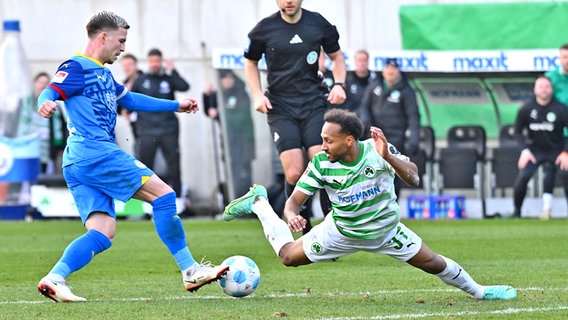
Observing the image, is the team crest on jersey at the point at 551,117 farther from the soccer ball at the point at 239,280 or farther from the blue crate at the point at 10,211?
the soccer ball at the point at 239,280

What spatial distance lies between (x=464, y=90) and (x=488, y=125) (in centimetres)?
69

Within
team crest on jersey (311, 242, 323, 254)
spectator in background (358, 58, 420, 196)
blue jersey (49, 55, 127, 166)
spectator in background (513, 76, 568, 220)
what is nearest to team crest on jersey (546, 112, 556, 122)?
spectator in background (513, 76, 568, 220)

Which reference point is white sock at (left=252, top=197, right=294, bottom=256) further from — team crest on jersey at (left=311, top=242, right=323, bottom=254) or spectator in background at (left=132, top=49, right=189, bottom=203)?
spectator in background at (left=132, top=49, right=189, bottom=203)

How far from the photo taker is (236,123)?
68.3 ft

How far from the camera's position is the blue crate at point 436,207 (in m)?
19.5

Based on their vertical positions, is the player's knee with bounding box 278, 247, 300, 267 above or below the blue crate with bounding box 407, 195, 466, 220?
above

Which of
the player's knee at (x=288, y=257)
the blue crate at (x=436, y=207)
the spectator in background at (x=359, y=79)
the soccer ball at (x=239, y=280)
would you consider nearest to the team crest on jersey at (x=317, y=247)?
the player's knee at (x=288, y=257)

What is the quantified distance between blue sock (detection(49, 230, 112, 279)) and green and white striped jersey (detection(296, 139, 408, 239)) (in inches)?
60.8

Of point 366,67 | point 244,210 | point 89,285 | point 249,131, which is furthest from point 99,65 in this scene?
point 249,131

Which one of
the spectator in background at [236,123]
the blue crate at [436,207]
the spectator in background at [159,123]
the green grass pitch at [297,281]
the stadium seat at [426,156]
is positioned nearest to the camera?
the green grass pitch at [297,281]

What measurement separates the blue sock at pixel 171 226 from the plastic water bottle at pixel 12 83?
1250 centimetres

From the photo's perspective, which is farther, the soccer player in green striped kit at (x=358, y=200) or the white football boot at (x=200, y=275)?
the white football boot at (x=200, y=275)

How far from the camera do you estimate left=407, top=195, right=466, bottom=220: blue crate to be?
769 inches

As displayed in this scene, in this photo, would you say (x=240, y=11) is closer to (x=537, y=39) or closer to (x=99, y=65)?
(x=537, y=39)
